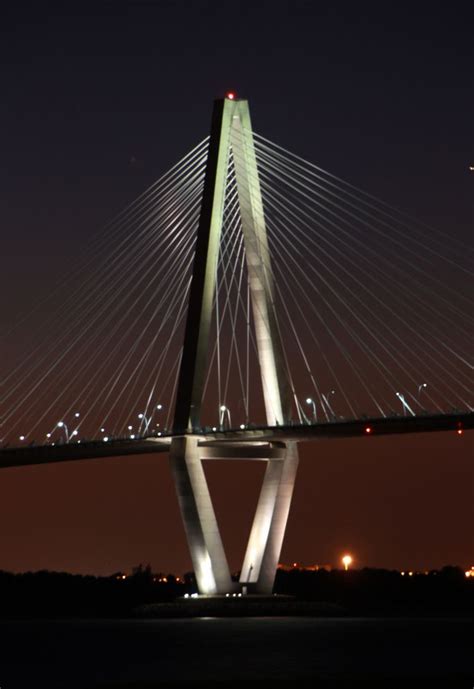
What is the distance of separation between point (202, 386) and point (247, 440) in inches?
138

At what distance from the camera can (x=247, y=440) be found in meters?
52.7

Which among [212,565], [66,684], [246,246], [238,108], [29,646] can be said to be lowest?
[66,684]

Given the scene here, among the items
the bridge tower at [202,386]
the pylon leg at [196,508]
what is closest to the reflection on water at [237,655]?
the pylon leg at [196,508]

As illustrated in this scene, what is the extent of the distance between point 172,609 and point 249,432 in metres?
7.60

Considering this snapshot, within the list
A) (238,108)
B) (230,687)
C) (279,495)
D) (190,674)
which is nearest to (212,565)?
(279,495)

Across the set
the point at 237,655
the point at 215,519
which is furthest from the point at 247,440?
the point at 237,655

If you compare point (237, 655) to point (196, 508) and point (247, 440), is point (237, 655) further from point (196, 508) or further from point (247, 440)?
point (247, 440)

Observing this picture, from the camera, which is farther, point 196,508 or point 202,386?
point 196,508

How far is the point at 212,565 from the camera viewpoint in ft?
171

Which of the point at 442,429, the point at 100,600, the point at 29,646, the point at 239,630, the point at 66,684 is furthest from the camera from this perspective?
the point at 100,600

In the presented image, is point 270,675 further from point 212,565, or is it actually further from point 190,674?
point 212,565

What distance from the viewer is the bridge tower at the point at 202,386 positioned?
5019 cm

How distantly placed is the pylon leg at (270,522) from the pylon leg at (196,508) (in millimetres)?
1619

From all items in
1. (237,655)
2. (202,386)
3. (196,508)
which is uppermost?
(202,386)
